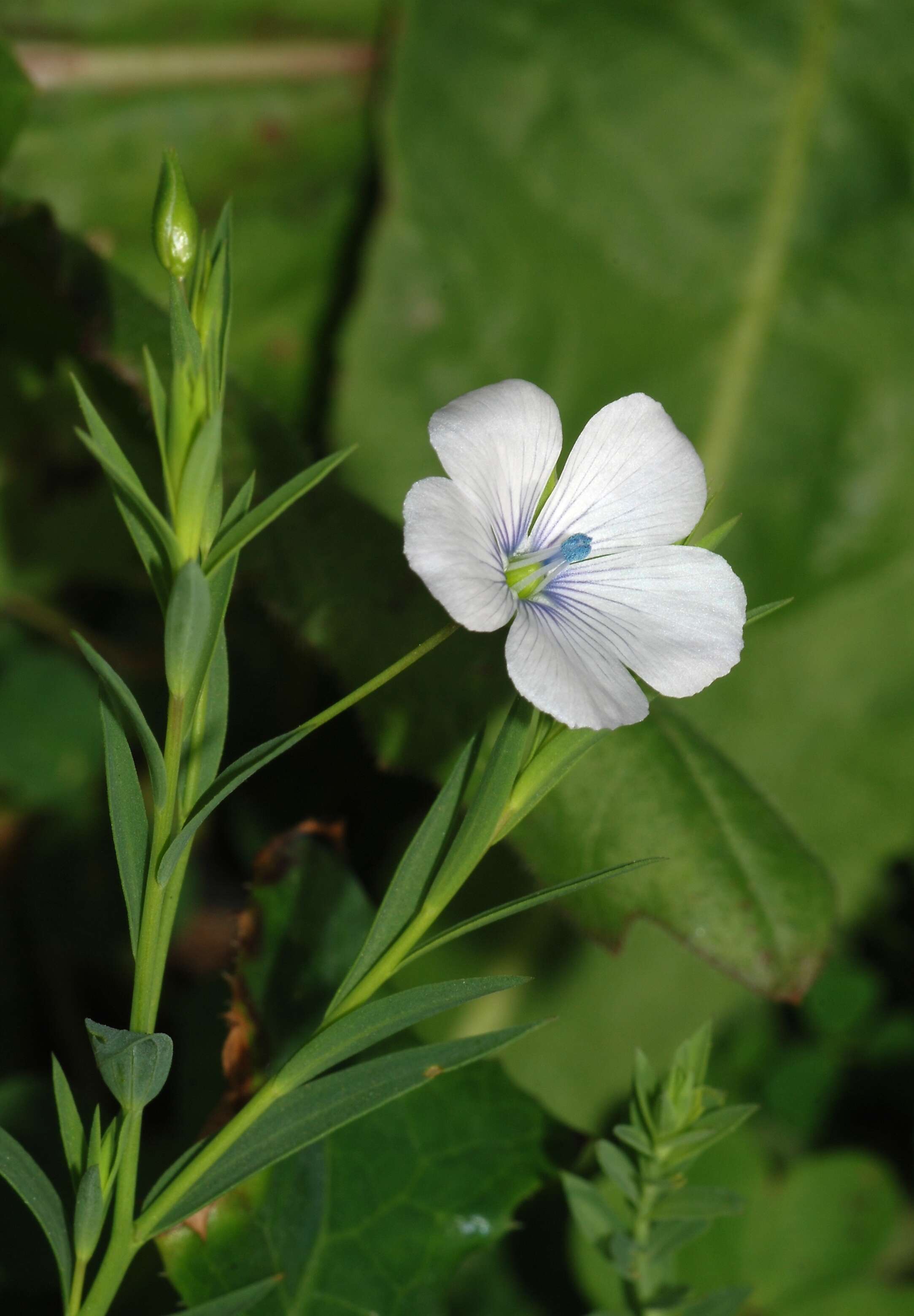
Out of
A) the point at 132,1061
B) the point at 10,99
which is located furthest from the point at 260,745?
the point at 10,99

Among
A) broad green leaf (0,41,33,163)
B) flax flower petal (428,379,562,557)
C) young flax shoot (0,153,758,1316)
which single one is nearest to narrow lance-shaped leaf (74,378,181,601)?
young flax shoot (0,153,758,1316)

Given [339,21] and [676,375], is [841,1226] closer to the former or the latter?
[676,375]

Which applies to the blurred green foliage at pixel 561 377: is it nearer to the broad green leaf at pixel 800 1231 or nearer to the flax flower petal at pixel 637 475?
the broad green leaf at pixel 800 1231

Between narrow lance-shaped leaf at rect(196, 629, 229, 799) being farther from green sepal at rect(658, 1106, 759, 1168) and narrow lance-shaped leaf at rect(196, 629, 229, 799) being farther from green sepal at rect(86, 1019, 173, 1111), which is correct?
green sepal at rect(658, 1106, 759, 1168)

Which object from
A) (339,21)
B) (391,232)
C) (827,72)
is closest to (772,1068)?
(391,232)

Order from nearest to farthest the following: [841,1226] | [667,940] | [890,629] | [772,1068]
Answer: [841,1226]
[772,1068]
[667,940]
[890,629]

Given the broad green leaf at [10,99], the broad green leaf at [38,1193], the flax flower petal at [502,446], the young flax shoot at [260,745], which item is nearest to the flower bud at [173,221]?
the young flax shoot at [260,745]
